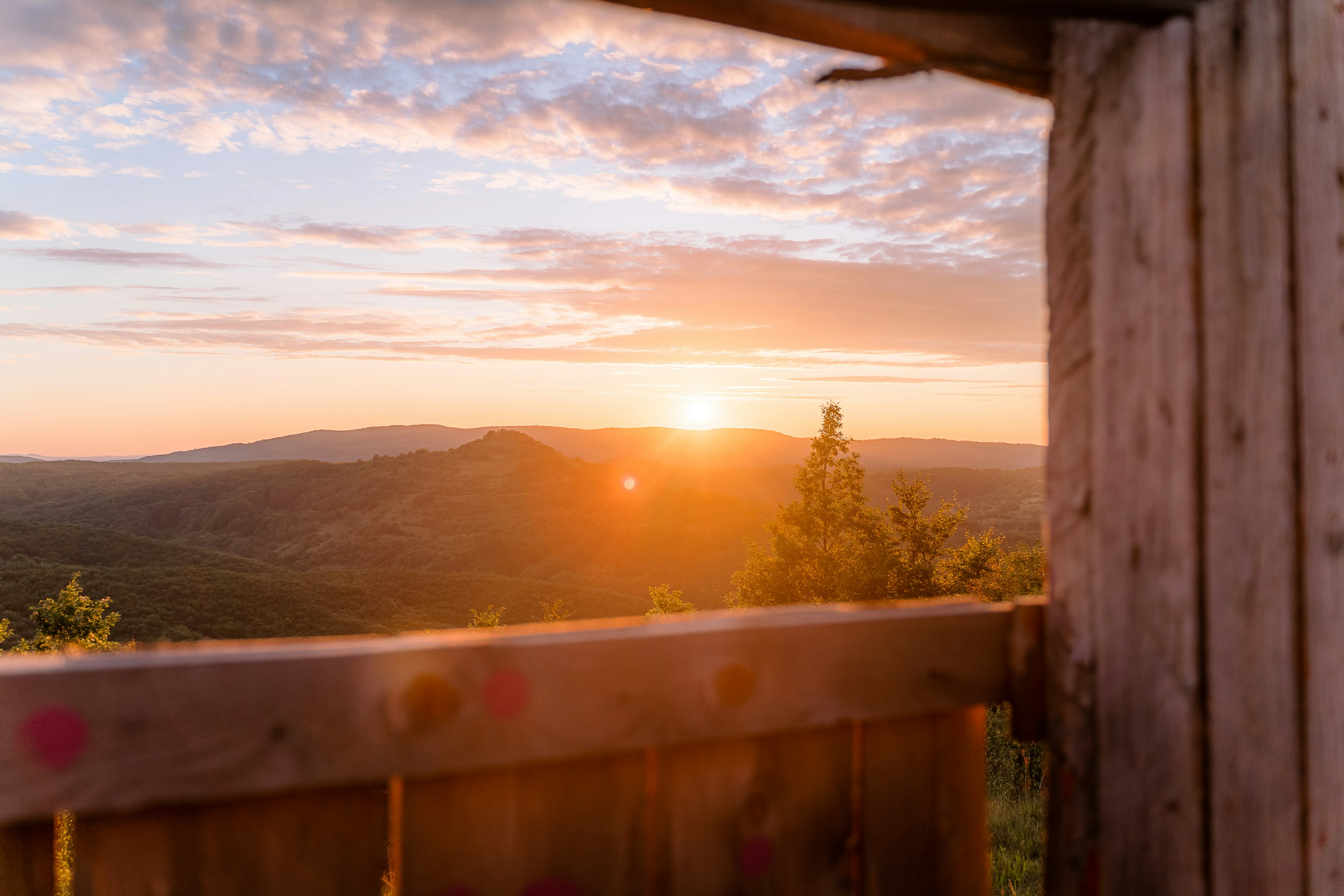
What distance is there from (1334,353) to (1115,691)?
0.76m

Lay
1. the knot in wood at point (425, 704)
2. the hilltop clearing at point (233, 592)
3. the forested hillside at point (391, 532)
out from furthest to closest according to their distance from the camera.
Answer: the forested hillside at point (391, 532), the hilltop clearing at point (233, 592), the knot in wood at point (425, 704)

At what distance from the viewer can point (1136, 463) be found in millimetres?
1388

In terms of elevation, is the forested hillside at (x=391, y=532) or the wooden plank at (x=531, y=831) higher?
the wooden plank at (x=531, y=831)

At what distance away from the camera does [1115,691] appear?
4.68 feet

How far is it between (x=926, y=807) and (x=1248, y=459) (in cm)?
88

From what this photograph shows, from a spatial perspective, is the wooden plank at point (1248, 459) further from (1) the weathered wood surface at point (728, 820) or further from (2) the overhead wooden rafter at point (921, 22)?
(1) the weathered wood surface at point (728, 820)

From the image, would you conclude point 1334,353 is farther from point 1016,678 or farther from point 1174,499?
point 1016,678

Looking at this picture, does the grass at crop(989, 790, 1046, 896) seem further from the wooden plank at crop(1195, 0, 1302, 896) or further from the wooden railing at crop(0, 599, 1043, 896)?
the wooden railing at crop(0, 599, 1043, 896)

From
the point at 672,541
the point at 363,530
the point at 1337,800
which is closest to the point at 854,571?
the point at 1337,800

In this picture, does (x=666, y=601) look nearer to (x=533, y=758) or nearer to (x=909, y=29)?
(x=533, y=758)

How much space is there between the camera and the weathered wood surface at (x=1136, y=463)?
1377 mm

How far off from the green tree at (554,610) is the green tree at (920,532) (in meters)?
27.2

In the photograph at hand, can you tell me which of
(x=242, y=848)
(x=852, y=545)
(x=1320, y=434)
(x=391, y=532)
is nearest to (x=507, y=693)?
(x=242, y=848)

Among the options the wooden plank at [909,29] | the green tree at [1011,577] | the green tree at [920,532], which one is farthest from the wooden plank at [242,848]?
the green tree at [920,532]
